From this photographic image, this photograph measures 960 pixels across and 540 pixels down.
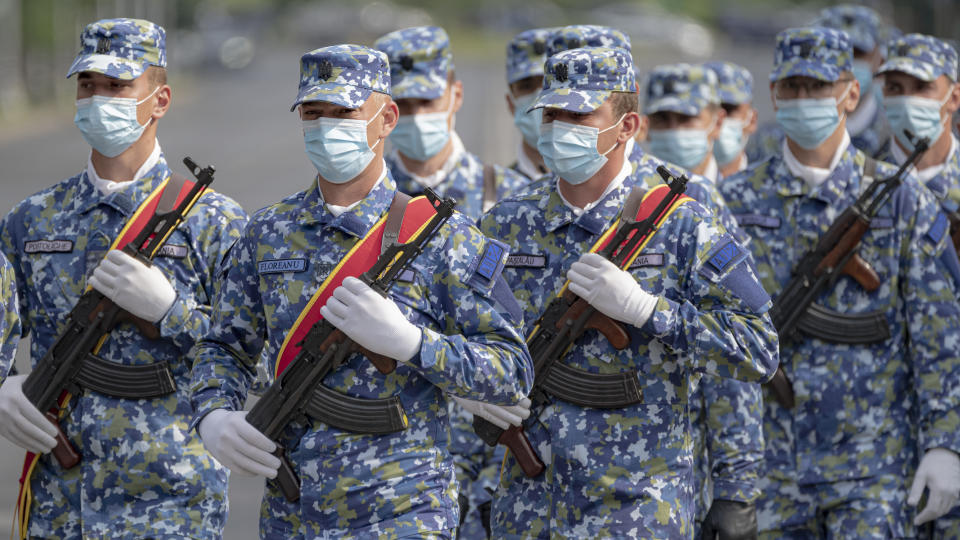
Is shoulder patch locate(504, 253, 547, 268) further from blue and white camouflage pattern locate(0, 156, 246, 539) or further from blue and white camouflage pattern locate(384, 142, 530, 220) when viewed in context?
blue and white camouflage pattern locate(384, 142, 530, 220)

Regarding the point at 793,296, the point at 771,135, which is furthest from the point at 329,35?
the point at 793,296

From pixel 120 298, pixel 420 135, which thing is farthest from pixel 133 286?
pixel 420 135

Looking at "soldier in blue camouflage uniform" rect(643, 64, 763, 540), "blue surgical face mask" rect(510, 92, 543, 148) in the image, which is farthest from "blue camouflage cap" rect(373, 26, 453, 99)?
"soldier in blue camouflage uniform" rect(643, 64, 763, 540)

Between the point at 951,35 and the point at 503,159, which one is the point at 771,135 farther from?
the point at 951,35

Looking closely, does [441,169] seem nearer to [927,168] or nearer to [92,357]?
[927,168]

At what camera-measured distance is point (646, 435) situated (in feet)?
19.5

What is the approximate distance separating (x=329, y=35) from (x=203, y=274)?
234ft

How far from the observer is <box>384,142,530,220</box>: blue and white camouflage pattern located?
8156 mm

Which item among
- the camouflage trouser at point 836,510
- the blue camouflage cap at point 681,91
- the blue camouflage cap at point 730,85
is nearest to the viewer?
the camouflage trouser at point 836,510

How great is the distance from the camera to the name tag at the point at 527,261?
20.1 ft

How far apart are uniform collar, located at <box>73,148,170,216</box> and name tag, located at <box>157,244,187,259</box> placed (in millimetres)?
215

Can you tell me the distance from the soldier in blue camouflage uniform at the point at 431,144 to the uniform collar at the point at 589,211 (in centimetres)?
193

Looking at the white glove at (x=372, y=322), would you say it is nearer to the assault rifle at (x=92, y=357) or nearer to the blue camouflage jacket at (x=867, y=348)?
the assault rifle at (x=92, y=357)

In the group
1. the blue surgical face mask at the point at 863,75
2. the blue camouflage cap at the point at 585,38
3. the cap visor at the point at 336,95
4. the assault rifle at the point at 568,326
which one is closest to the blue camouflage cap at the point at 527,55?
the blue camouflage cap at the point at 585,38
